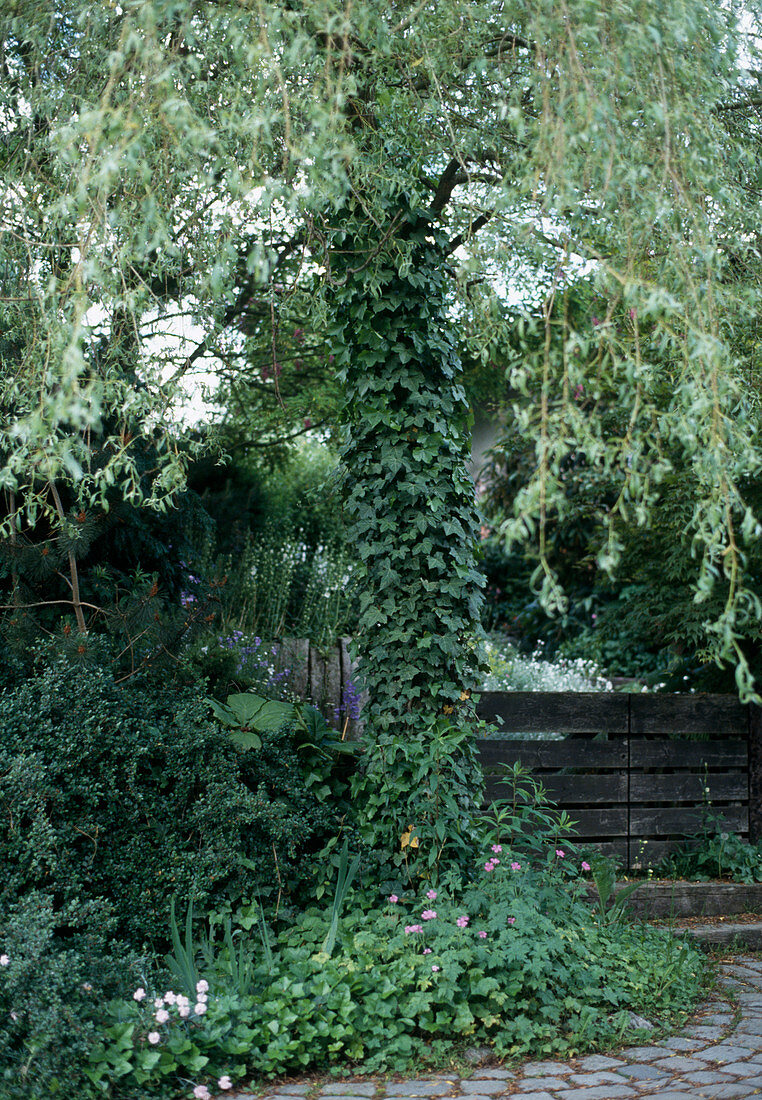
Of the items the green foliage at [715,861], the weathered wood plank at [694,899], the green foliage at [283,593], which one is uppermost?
the green foliage at [283,593]

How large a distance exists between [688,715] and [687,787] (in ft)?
1.41

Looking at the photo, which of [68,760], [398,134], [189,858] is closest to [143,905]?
[189,858]

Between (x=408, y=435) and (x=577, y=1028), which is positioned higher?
(x=408, y=435)

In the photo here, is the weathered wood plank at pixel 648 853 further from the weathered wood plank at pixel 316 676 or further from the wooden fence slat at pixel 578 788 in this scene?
the weathered wood plank at pixel 316 676

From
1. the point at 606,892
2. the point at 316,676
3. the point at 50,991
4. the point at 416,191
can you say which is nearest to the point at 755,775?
the point at 606,892

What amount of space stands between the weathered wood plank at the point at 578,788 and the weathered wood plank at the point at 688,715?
13.6 inches

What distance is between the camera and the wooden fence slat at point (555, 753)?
5.38m

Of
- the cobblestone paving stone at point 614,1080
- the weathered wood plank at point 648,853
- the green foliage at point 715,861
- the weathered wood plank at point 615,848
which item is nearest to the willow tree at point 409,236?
the cobblestone paving stone at point 614,1080

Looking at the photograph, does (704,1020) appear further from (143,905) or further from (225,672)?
(225,672)

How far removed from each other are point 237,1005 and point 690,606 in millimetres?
3640

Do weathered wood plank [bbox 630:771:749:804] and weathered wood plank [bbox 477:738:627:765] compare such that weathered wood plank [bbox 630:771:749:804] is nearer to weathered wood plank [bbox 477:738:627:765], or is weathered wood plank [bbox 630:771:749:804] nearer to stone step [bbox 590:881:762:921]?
weathered wood plank [bbox 477:738:627:765]

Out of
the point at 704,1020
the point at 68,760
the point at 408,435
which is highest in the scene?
the point at 408,435

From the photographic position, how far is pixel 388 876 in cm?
434

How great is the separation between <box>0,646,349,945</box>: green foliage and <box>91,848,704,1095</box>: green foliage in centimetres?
37
